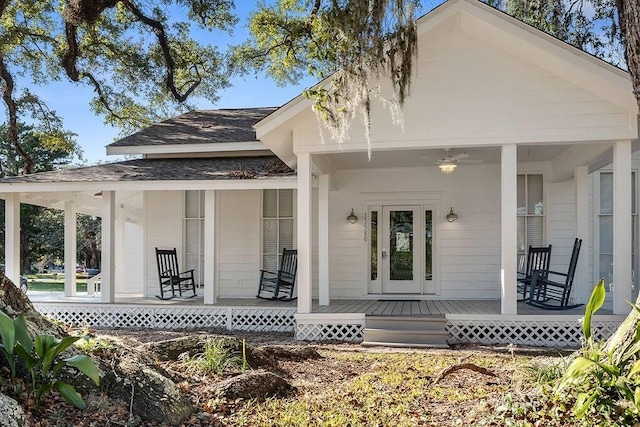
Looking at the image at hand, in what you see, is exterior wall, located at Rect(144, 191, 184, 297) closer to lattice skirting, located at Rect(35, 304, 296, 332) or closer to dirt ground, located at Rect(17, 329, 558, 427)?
lattice skirting, located at Rect(35, 304, 296, 332)

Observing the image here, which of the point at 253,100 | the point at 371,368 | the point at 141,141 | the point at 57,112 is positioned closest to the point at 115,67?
the point at 57,112

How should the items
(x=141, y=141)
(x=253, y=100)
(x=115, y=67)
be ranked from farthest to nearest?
A: (x=253, y=100) < (x=115, y=67) < (x=141, y=141)

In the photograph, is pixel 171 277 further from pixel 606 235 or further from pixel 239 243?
pixel 606 235

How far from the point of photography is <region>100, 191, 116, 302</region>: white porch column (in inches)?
359

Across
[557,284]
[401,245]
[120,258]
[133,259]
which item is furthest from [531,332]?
[120,258]

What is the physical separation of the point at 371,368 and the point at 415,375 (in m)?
0.57

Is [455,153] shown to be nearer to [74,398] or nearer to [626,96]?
[626,96]

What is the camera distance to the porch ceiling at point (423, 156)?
8547 mm

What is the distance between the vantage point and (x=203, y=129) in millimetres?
11945

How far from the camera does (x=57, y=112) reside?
680 inches

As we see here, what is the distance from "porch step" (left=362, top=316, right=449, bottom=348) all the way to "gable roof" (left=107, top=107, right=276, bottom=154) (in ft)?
16.0

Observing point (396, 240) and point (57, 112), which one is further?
point (57, 112)

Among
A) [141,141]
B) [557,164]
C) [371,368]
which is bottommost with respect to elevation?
[371,368]

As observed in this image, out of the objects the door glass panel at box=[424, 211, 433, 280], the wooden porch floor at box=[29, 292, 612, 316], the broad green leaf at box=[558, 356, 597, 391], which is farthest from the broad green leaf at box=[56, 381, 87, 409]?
the door glass panel at box=[424, 211, 433, 280]
